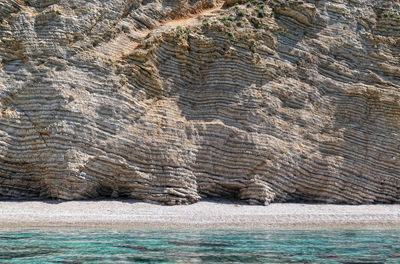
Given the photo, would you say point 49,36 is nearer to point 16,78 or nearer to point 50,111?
point 16,78

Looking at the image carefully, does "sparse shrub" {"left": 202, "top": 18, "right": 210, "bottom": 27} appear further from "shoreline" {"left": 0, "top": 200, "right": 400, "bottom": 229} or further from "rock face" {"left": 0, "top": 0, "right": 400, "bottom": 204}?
"shoreline" {"left": 0, "top": 200, "right": 400, "bottom": 229}

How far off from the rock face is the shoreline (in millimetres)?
762

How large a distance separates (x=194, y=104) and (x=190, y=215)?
5704 mm

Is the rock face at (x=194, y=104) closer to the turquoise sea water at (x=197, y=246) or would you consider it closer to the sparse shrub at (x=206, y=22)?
the sparse shrub at (x=206, y=22)

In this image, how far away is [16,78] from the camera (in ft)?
57.7

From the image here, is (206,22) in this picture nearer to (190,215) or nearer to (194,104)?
(194,104)

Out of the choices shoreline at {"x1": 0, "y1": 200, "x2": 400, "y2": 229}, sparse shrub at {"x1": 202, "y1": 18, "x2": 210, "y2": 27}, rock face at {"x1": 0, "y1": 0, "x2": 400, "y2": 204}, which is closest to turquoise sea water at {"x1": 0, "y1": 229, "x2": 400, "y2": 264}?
shoreline at {"x1": 0, "y1": 200, "x2": 400, "y2": 229}

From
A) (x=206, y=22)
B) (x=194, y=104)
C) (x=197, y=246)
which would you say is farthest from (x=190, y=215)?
(x=206, y=22)

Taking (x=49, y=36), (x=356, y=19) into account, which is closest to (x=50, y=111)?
(x=49, y=36)

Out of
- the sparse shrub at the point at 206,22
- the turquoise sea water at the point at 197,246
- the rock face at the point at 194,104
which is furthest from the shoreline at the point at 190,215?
the sparse shrub at the point at 206,22

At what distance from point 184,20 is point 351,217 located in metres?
11.3

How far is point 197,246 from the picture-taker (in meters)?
9.23

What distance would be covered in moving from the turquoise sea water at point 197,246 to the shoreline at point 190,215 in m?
1.41

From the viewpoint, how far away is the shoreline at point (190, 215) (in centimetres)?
1330
